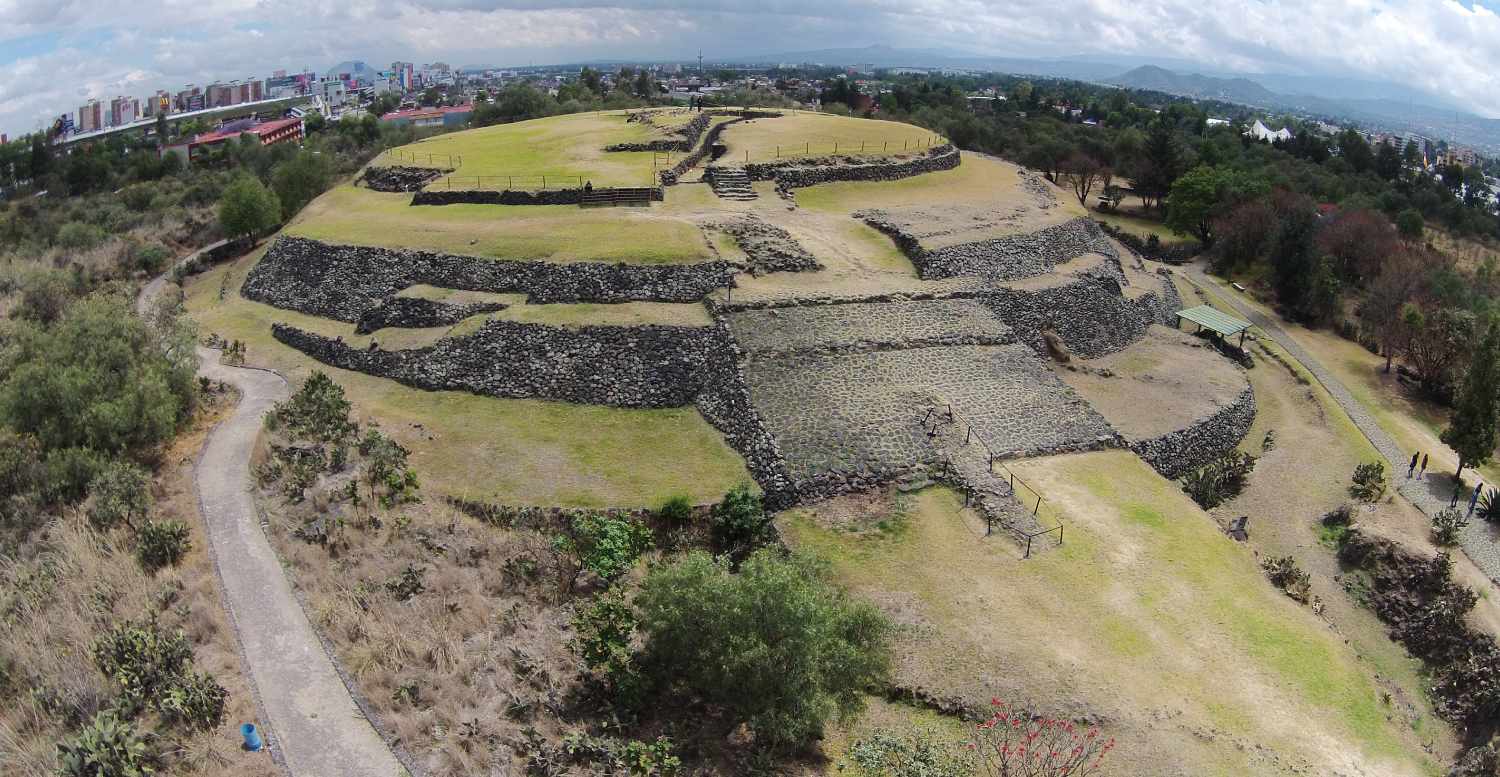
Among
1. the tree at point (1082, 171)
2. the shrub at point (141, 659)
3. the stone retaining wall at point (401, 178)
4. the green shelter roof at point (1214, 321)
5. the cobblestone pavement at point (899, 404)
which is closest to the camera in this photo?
the shrub at point (141, 659)

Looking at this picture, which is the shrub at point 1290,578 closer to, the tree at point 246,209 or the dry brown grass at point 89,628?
the dry brown grass at point 89,628

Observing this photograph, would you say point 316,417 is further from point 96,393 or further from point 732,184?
point 732,184

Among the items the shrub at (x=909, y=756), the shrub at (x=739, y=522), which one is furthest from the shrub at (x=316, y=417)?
the shrub at (x=909, y=756)

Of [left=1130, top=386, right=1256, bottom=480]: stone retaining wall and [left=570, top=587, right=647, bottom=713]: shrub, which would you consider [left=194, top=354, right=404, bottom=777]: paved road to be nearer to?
[left=570, top=587, right=647, bottom=713]: shrub

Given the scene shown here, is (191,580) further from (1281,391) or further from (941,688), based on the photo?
(1281,391)

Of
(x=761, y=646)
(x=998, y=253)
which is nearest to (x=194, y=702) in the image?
(x=761, y=646)

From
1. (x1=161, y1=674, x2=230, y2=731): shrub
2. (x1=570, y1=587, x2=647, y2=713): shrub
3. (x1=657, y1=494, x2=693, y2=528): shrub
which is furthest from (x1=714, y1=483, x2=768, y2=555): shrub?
(x1=161, y1=674, x2=230, y2=731): shrub
